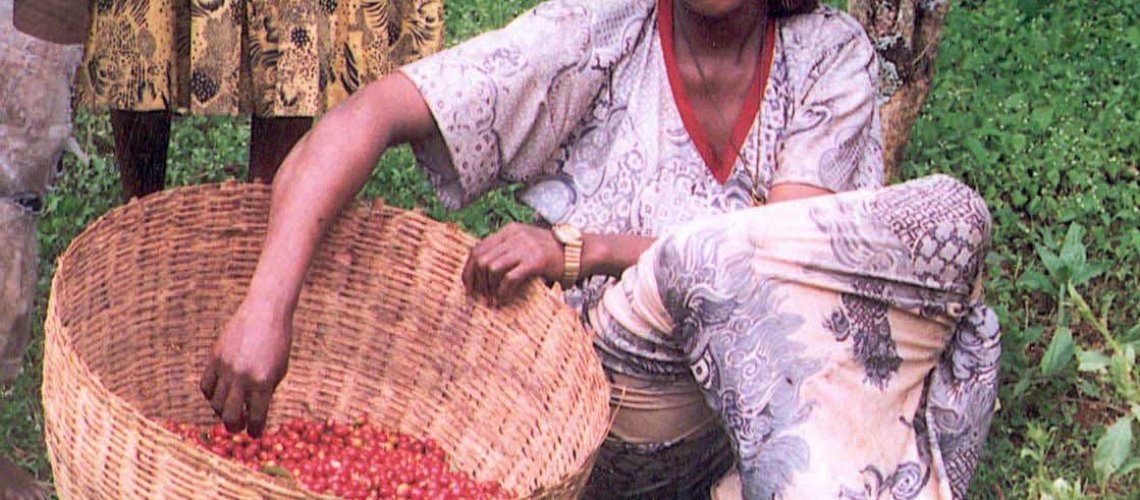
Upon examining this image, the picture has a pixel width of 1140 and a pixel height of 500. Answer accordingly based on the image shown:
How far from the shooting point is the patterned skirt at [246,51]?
316cm

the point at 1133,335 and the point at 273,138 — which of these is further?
the point at 1133,335

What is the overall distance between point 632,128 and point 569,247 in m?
0.31

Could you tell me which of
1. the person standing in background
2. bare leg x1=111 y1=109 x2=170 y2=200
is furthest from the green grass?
the person standing in background

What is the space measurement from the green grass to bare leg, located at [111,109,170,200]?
409mm

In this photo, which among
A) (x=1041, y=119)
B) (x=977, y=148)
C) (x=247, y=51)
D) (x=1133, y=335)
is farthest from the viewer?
(x=1041, y=119)

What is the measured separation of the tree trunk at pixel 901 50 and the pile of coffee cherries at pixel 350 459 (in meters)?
1.63

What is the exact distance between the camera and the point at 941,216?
2.63m

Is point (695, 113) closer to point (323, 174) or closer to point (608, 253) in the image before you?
point (608, 253)

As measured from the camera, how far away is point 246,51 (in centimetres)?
331

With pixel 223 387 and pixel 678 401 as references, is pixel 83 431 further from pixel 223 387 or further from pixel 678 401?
pixel 678 401

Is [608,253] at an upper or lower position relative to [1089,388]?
upper

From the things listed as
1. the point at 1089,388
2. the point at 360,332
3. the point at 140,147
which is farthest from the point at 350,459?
the point at 1089,388

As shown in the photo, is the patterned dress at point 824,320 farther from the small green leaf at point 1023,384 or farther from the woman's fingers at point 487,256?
the small green leaf at point 1023,384

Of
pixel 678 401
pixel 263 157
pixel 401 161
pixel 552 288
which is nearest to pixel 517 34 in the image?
pixel 552 288
